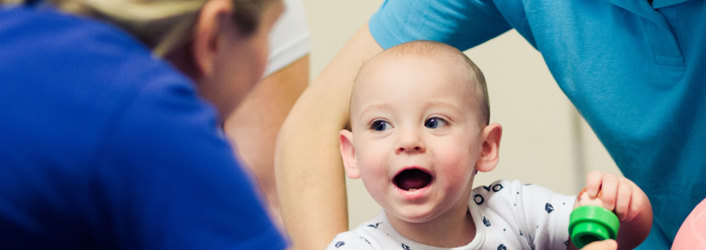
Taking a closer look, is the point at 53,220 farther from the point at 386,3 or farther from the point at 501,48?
the point at 501,48

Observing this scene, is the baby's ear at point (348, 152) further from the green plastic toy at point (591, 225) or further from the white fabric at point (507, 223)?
the green plastic toy at point (591, 225)

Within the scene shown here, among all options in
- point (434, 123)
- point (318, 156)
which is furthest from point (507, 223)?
point (318, 156)

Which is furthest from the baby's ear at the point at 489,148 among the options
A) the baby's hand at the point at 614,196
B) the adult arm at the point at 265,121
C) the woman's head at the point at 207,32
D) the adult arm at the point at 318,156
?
the adult arm at the point at 265,121

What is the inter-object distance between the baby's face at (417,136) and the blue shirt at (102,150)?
35 cm

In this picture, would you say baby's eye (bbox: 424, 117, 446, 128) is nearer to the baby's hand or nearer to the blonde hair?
the baby's hand

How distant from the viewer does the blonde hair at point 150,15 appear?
58 cm

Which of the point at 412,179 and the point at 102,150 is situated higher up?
the point at 102,150

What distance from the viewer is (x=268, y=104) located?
1554 mm

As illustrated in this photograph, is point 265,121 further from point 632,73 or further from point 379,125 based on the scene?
Result: point 632,73

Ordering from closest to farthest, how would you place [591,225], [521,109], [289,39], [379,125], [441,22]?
[591,225]
[379,125]
[441,22]
[289,39]
[521,109]

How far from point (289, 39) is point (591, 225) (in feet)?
2.28

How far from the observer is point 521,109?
2.37 metres

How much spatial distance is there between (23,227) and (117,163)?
0.08 metres

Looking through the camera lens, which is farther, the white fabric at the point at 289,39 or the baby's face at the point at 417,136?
the white fabric at the point at 289,39
